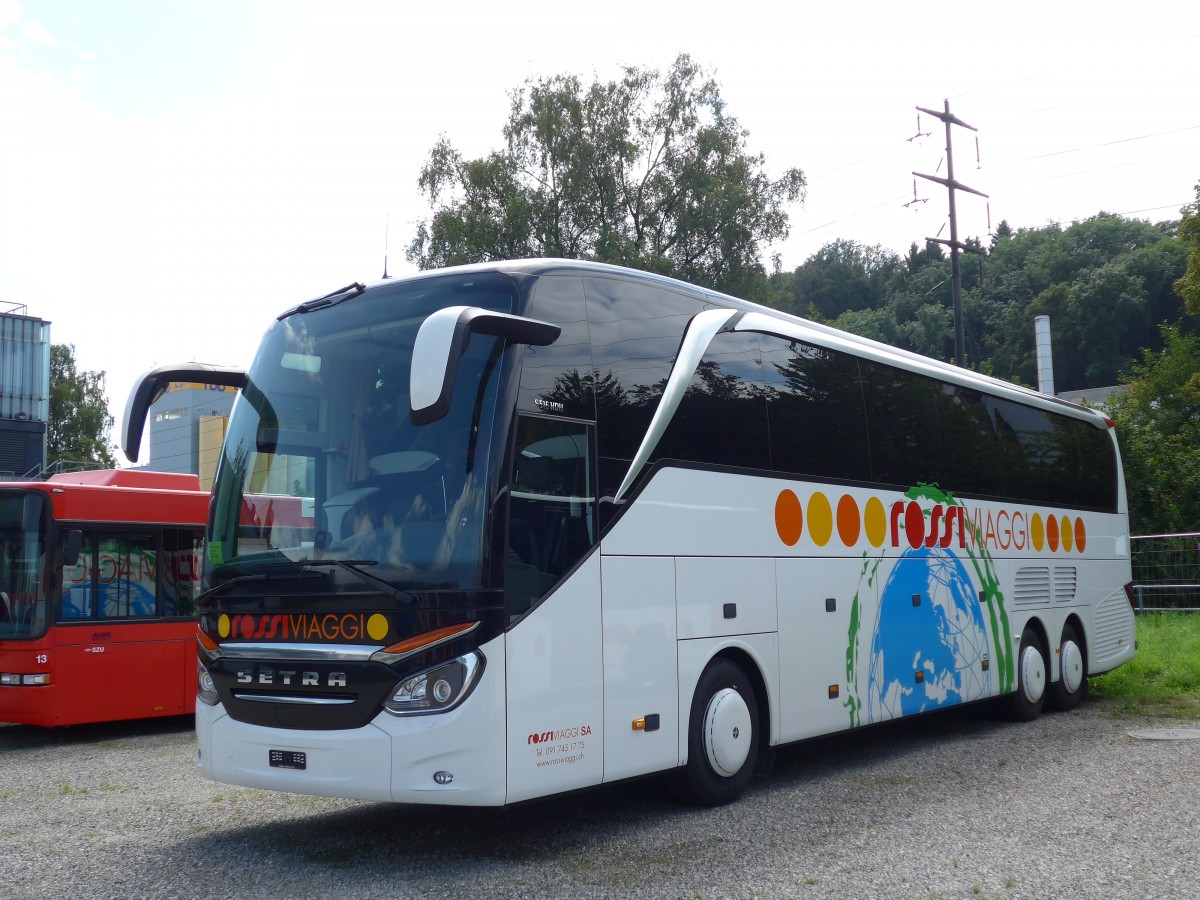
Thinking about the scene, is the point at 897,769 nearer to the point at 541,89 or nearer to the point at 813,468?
the point at 813,468

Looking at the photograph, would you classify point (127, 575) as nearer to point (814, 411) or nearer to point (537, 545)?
point (814, 411)

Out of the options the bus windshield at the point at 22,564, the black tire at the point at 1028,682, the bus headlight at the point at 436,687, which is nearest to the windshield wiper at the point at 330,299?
the bus headlight at the point at 436,687

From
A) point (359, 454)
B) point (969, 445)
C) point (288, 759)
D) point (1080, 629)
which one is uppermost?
point (969, 445)

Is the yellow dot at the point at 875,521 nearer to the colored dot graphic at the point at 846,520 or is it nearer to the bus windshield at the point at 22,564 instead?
the colored dot graphic at the point at 846,520

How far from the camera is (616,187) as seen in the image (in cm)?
3856

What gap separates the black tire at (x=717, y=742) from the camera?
789 centimetres

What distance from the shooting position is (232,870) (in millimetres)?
6504

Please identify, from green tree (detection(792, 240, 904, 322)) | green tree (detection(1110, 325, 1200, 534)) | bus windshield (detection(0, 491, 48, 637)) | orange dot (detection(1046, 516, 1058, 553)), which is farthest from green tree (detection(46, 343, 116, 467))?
orange dot (detection(1046, 516, 1058, 553))

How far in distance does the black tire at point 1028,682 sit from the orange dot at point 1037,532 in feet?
3.16

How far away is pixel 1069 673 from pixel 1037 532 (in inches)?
76.9

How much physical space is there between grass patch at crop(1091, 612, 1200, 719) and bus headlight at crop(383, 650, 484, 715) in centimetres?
956

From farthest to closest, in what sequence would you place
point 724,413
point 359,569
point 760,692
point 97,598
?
point 97,598
point 760,692
point 724,413
point 359,569

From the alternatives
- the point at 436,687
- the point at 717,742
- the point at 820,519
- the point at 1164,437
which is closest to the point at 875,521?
the point at 820,519

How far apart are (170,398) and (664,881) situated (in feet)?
276
